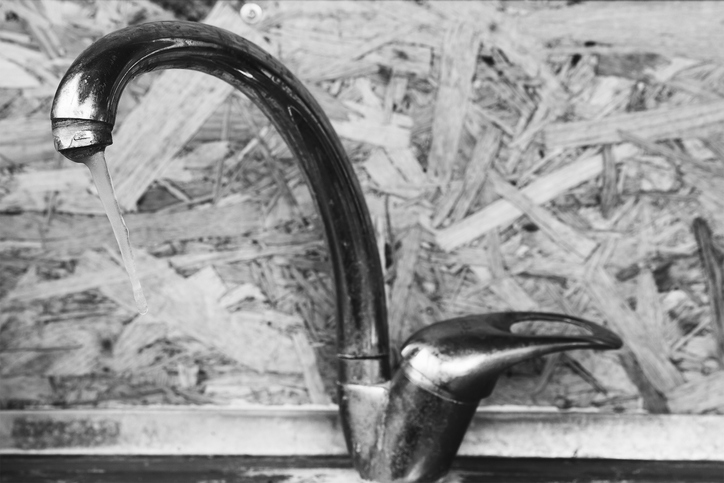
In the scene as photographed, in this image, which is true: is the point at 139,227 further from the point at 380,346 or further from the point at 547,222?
the point at 547,222

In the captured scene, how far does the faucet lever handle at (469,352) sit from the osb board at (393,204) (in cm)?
9

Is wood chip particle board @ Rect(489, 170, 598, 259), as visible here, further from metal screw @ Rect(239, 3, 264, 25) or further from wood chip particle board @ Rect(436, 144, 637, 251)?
metal screw @ Rect(239, 3, 264, 25)

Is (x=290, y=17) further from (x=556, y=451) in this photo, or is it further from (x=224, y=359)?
(x=556, y=451)

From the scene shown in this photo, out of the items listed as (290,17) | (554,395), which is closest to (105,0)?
(290,17)

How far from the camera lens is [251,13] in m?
0.59

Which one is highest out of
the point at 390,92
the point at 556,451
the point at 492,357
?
the point at 390,92

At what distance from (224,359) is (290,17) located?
0.34m

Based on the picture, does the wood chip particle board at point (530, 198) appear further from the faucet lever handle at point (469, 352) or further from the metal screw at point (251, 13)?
the metal screw at point (251, 13)

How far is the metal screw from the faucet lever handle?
0.32 metres

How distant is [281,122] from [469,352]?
23 cm

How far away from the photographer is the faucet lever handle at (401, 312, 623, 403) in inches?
20.3

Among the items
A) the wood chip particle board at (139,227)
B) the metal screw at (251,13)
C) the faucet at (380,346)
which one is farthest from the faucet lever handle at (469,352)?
the metal screw at (251,13)

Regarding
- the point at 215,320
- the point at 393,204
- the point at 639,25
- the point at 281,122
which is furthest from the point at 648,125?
the point at 215,320

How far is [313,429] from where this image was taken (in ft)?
2.07
